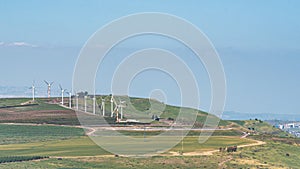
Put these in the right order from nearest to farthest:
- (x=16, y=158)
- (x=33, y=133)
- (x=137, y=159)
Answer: (x=16, y=158) → (x=137, y=159) → (x=33, y=133)

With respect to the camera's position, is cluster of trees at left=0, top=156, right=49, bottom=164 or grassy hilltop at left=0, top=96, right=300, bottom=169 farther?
grassy hilltop at left=0, top=96, right=300, bottom=169

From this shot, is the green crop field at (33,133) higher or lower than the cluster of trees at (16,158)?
higher

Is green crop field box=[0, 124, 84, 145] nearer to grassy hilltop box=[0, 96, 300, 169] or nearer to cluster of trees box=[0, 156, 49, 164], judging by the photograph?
grassy hilltop box=[0, 96, 300, 169]

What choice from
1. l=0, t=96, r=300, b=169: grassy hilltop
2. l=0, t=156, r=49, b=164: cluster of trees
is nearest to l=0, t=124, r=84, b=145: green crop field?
l=0, t=96, r=300, b=169: grassy hilltop

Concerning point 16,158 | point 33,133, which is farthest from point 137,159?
point 33,133

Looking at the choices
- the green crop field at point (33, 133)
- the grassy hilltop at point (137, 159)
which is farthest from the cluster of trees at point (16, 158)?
the green crop field at point (33, 133)

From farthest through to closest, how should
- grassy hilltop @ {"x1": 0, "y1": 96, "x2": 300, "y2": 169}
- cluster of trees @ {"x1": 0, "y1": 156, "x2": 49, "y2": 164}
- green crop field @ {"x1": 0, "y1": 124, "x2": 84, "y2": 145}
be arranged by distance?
green crop field @ {"x1": 0, "y1": 124, "x2": 84, "y2": 145}, grassy hilltop @ {"x1": 0, "y1": 96, "x2": 300, "y2": 169}, cluster of trees @ {"x1": 0, "y1": 156, "x2": 49, "y2": 164}

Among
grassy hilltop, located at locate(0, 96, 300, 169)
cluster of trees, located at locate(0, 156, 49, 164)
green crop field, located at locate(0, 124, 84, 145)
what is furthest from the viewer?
green crop field, located at locate(0, 124, 84, 145)

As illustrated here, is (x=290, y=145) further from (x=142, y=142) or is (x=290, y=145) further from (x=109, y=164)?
(x=109, y=164)

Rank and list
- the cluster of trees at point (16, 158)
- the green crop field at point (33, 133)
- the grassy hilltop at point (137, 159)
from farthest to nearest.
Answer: the green crop field at point (33, 133)
the grassy hilltop at point (137, 159)
the cluster of trees at point (16, 158)

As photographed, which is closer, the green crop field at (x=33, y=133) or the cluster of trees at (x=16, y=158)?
the cluster of trees at (x=16, y=158)

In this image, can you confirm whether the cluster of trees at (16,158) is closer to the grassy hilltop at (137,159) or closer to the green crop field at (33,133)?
the grassy hilltop at (137,159)

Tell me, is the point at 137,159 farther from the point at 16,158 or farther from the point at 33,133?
the point at 33,133

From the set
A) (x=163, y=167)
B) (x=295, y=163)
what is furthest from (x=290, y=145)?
(x=163, y=167)
